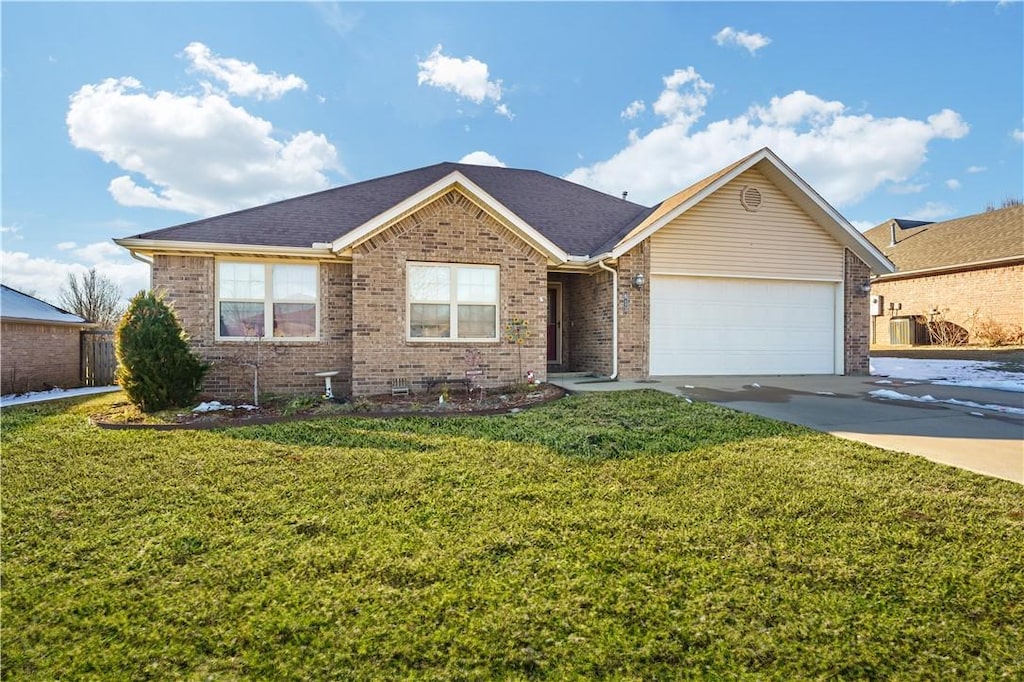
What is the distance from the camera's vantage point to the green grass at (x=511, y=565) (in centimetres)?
216

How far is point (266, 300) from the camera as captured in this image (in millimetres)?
9570

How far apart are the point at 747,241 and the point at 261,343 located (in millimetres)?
11445

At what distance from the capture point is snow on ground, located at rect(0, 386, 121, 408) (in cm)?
994

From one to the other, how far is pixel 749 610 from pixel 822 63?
1391cm

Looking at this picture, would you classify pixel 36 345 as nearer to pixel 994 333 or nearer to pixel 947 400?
pixel 947 400

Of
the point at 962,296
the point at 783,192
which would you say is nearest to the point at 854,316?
the point at 783,192

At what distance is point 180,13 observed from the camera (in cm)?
870

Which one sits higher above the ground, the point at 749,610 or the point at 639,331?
the point at 639,331

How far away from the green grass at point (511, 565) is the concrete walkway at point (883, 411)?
826 millimetres

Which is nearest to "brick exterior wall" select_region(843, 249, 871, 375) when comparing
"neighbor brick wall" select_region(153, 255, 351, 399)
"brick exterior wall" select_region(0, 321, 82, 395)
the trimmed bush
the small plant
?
the small plant

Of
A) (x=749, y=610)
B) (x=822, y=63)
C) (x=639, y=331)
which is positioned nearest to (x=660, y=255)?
(x=639, y=331)

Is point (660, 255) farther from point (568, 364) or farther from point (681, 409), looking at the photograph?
point (681, 409)

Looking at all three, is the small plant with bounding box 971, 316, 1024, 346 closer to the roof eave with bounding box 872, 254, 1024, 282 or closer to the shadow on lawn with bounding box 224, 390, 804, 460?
the roof eave with bounding box 872, 254, 1024, 282

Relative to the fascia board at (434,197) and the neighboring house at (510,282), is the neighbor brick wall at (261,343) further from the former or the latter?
the fascia board at (434,197)
